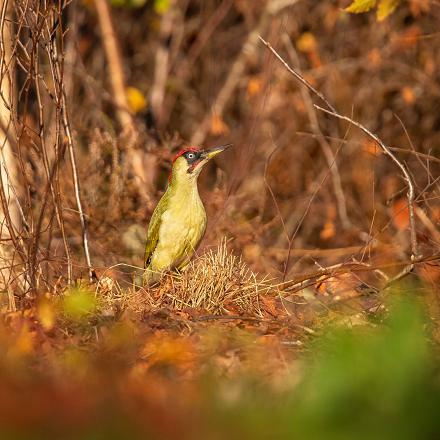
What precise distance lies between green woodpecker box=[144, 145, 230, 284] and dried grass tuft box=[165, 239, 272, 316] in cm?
86

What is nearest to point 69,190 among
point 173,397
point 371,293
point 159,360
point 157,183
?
point 157,183

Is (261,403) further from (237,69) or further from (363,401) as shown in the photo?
(237,69)

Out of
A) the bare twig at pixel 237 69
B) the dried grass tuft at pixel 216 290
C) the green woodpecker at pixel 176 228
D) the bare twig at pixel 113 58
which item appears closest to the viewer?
the dried grass tuft at pixel 216 290

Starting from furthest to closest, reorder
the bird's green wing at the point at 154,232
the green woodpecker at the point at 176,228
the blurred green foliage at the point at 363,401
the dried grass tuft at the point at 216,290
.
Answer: the bird's green wing at the point at 154,232 → the green woodpecker at the point at 176,228 → the dried grass tuft at the point at 216,290 → the blurred green foliage at the point at 363,401

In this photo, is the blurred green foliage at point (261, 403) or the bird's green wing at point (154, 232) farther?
the bird's green wing at point (154, 232)

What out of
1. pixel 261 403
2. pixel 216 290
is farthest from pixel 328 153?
pixel 261 403

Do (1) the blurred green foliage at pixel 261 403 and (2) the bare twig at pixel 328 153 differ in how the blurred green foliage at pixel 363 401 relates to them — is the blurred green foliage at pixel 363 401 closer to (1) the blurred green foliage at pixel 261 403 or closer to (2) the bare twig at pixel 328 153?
(1) the blurred green foliage at pixel 261 403

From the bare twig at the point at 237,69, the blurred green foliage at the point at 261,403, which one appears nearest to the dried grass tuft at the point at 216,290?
the blurred green foliage at the point at 261,403

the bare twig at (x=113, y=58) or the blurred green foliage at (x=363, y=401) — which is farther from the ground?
the bare twig at (x=113, y=58)

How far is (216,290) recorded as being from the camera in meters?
4.71

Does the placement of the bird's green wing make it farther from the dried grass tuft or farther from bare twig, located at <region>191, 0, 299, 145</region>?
bare twig, located at <region>191, 0, 299, 145</region>

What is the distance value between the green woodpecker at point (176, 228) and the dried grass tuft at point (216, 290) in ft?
2.82

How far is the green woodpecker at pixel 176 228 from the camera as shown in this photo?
18.9 ft

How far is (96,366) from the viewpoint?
10.2 ft
